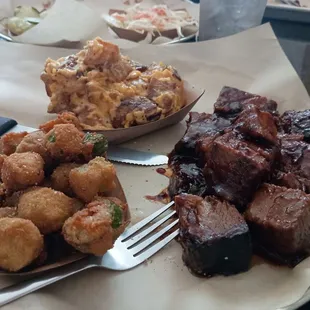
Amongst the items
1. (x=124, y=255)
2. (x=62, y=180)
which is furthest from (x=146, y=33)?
(x=124, y=255)

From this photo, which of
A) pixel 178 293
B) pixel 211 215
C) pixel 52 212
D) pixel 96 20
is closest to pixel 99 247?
pixel 52 212

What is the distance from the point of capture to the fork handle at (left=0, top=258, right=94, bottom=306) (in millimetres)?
1416

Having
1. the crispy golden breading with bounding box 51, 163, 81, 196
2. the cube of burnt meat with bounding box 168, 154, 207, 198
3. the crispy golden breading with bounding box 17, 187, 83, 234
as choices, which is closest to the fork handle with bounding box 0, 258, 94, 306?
the crispy golden breading with bounding box 17, 187, 83, 234

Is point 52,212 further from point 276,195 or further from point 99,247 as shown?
point 276,195

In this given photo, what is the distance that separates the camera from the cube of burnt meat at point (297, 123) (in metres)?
2.11

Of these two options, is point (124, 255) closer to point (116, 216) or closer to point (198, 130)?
point (116, 216)

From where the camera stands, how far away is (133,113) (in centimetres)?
225

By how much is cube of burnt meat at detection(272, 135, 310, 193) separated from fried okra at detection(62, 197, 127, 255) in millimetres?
654

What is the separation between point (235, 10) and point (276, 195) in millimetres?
1861

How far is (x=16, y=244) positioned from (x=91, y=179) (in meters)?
0.32

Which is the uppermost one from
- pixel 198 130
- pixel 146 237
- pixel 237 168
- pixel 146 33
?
pixel 237 168

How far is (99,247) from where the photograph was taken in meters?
1.48

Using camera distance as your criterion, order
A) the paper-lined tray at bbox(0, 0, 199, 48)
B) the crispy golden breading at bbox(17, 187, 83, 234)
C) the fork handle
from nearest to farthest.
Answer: the fork handle
the crispy golden breading at bbox(17, 187, 83, 234)
the paper-lined tray at bbox(0, 0, 199, 48)

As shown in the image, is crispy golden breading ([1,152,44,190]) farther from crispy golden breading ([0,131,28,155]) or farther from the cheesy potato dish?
the cheesy potato dish
